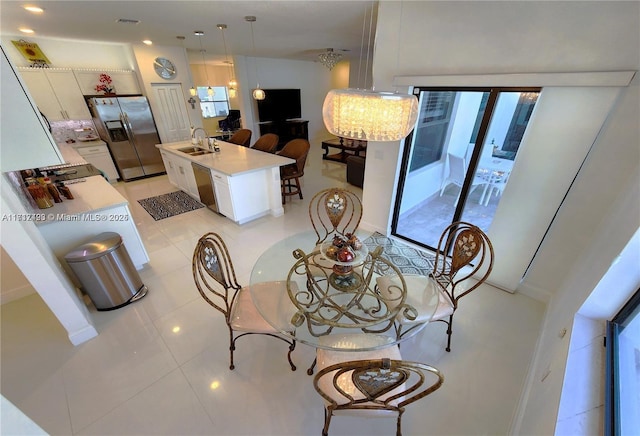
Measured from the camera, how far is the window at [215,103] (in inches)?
372

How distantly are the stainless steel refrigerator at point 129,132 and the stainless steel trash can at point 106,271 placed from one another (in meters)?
3.67

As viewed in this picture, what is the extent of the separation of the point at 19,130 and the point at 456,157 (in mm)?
4464

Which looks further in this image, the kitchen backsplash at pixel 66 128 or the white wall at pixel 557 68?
the kitchen backsplash at pixel 66 128

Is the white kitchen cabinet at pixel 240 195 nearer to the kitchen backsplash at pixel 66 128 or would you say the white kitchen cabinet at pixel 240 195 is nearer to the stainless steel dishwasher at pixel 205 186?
the stainless steel dishwasher at pixel 205 186

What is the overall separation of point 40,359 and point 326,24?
186 inches

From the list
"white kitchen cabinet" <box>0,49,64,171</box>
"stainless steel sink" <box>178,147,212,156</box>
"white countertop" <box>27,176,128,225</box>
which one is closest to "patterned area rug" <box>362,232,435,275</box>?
"white kitchen cabinet" <box>0,49,64,171</box>

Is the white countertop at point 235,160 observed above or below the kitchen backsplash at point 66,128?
below

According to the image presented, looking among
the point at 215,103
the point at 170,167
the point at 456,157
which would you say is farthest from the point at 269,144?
the point at 215,103

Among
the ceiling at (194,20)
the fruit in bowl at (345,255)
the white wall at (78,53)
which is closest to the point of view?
the fruit in bowl at (345,255)

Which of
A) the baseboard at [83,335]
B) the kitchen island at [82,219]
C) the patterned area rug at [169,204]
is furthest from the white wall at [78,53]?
the baseboard at [83,335]

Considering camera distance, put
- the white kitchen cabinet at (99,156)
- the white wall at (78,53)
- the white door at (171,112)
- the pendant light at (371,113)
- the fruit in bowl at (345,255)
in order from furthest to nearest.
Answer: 1. the white door at (171,112)
2. the white kitchen cabinet at (99,156)
3. the white wall at (78,53)
4. the fruit in bowl at (345,255)
5. the pendant light at (371,113)

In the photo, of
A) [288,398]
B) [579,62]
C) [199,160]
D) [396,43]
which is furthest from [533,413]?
[199,160]

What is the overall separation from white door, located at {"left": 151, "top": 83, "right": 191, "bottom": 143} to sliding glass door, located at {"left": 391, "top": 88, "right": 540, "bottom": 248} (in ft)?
18.0

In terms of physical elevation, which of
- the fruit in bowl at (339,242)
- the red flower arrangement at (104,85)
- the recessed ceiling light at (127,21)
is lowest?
the fruit in bowl at (339,242)
